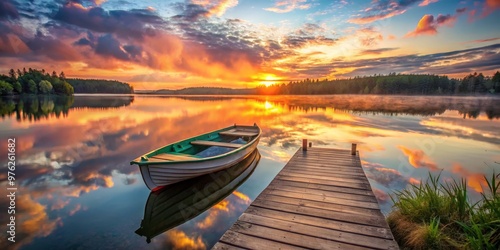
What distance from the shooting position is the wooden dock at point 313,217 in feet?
10.8

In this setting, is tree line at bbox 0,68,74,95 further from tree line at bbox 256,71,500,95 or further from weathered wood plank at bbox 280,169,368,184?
tree line at bbox 256,71,500,95

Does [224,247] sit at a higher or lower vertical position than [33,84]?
lower

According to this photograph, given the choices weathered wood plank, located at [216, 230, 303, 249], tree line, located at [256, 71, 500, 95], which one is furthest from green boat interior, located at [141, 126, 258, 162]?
tree line, located at [256, 71, 500, 95]

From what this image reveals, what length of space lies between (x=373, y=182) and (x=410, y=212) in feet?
11.0

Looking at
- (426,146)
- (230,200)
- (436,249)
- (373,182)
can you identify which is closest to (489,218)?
(436,249)

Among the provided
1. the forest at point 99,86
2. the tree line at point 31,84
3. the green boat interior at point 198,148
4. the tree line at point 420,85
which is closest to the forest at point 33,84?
the tree line at point 31,84

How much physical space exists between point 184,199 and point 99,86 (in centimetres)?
15942

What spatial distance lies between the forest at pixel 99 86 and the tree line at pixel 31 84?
101ft

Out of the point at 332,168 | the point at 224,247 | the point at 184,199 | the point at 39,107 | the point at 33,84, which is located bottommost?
the point at 184,199

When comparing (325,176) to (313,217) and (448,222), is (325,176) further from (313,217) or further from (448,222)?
(448,222)

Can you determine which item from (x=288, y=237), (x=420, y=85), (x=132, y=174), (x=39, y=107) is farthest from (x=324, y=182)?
(x=420, y=85)

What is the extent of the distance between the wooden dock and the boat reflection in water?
1930 millimetres

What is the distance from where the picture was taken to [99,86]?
5404 inches

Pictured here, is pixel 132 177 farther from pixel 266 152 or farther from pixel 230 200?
pixel 266 152
